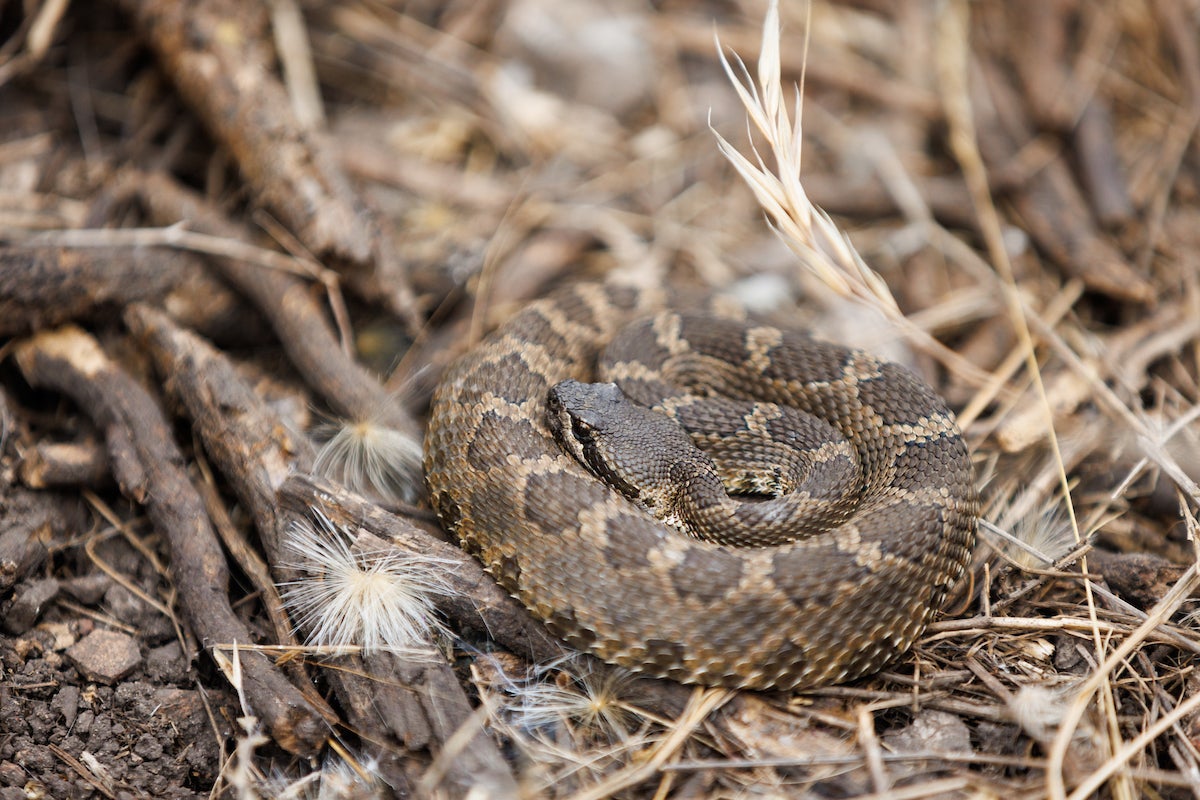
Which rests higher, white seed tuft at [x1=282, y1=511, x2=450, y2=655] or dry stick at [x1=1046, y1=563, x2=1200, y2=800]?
dry stick at [x1=1046, y1=563, x2=1200, y2=800]

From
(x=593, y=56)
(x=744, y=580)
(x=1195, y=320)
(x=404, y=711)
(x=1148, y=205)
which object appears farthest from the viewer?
(x=593, y=56)

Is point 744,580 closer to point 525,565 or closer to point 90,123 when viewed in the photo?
point 525,565

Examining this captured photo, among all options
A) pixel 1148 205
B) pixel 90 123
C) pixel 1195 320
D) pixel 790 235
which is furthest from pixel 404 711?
pixel 1148 205

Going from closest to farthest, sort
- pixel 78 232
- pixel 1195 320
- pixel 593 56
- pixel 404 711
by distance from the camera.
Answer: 1. pixel 404 711
2. pixel 78 232
3. pixel 1195 320
4. pixel 593 56

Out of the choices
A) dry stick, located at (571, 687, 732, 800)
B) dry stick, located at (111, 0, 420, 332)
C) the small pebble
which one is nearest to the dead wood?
dry stick, located at (111, 0, 420, 332)

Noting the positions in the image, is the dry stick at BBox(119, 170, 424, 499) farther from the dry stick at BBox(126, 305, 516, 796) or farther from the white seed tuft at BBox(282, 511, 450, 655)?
the white seed tuft at BBox(282, 511, 450, 655)

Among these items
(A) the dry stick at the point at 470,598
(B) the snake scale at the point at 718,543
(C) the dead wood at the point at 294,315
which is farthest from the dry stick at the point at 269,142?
(A) the dry stick at the point at 470,598
